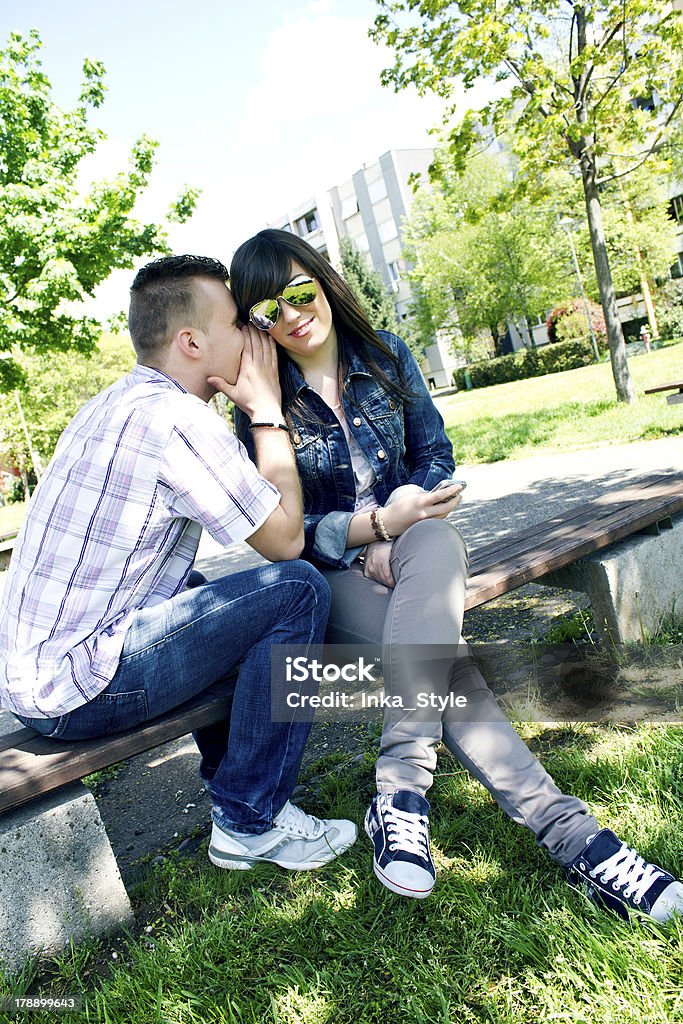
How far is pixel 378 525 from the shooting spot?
9.42 ft

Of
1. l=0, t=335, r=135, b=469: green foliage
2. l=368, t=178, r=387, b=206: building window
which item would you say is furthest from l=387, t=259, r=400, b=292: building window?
l=0, t=335, r=135, b=469: green foliage

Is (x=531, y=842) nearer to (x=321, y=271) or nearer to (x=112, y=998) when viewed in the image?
(x=112, y=998)

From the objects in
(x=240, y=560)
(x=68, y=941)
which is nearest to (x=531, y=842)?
(x=68, y=941)

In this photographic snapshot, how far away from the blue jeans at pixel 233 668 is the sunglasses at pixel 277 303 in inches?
38.3

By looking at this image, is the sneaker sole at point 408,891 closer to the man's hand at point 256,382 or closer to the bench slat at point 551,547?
the bench slat at point 551,547

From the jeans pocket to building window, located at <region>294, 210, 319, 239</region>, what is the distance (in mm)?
64982

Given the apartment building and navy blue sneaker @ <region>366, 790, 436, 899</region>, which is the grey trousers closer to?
navy blue sneaker @ <region>366, 790, 436, 899</region>

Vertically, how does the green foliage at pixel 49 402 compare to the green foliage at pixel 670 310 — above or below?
above

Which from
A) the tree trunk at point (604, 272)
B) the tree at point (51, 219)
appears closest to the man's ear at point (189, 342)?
the tree trunk at point (604, 272)

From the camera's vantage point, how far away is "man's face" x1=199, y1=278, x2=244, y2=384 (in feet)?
8.82

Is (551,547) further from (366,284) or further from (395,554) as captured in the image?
(366,284)

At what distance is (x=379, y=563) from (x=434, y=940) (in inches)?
48.7

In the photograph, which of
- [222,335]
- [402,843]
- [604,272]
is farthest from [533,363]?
[402,843]

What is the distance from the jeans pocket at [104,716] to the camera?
224cm
